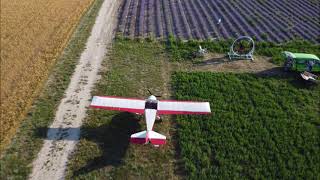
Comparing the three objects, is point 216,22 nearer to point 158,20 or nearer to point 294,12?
point 158,20

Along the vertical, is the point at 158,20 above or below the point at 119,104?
below

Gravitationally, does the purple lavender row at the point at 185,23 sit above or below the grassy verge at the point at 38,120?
below

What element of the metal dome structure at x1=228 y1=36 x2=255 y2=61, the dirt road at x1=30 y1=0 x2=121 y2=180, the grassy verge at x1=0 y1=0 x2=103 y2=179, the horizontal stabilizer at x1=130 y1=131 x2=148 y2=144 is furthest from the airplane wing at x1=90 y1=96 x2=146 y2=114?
the metal dome structure at x1=228 y1=36 x2=255 y2=61

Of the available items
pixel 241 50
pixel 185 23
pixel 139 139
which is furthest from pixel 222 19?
pixel 139 139

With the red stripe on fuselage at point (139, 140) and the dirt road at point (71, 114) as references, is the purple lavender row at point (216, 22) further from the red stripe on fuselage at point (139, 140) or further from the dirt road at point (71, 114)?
the red stripe on fuselage at point (139, 140)

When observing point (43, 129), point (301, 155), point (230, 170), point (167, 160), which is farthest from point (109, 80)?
point (301, 155)

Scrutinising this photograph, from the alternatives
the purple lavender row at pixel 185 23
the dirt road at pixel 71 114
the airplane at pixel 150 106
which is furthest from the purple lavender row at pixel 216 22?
the airplane at pixel 150 106

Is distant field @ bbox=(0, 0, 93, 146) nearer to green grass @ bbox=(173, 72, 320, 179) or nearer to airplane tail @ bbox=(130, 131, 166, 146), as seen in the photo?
airplane tail @ bbox=(130, 131, 166, 146)

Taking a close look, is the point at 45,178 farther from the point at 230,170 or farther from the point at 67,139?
the point at 230,170
